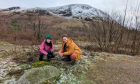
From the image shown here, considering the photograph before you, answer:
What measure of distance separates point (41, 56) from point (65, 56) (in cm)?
87

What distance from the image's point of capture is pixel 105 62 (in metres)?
12.5

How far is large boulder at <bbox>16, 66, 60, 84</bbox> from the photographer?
9.61 meters

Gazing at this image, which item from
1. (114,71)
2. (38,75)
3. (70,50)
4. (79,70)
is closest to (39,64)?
(38,75)

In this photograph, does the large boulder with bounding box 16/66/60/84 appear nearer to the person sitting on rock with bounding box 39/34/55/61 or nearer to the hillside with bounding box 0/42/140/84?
the hillside with bounding box 0/42/140/84

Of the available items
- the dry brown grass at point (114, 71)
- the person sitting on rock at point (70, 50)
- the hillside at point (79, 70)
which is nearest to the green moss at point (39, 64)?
the hillside at point (79, 70)

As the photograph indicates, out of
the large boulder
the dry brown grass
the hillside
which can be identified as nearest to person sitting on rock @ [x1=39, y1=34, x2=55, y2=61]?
the hillside

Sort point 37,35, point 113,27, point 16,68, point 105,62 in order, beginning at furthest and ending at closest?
point 37,35
point 113,27
point 105,62
point 16,68

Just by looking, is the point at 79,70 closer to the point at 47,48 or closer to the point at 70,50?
the point at 70,50

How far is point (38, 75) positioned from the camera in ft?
32.1

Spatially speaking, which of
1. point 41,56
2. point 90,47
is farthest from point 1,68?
point 90,47

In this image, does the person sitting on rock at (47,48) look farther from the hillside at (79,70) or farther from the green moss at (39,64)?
the green moss at (39,64)

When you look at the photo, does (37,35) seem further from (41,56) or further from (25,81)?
(25,81)

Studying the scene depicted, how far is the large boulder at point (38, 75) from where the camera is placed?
961 centimetres

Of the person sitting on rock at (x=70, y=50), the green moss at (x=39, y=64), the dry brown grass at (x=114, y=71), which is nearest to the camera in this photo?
the dry brown grass at (x=114, y=71)
